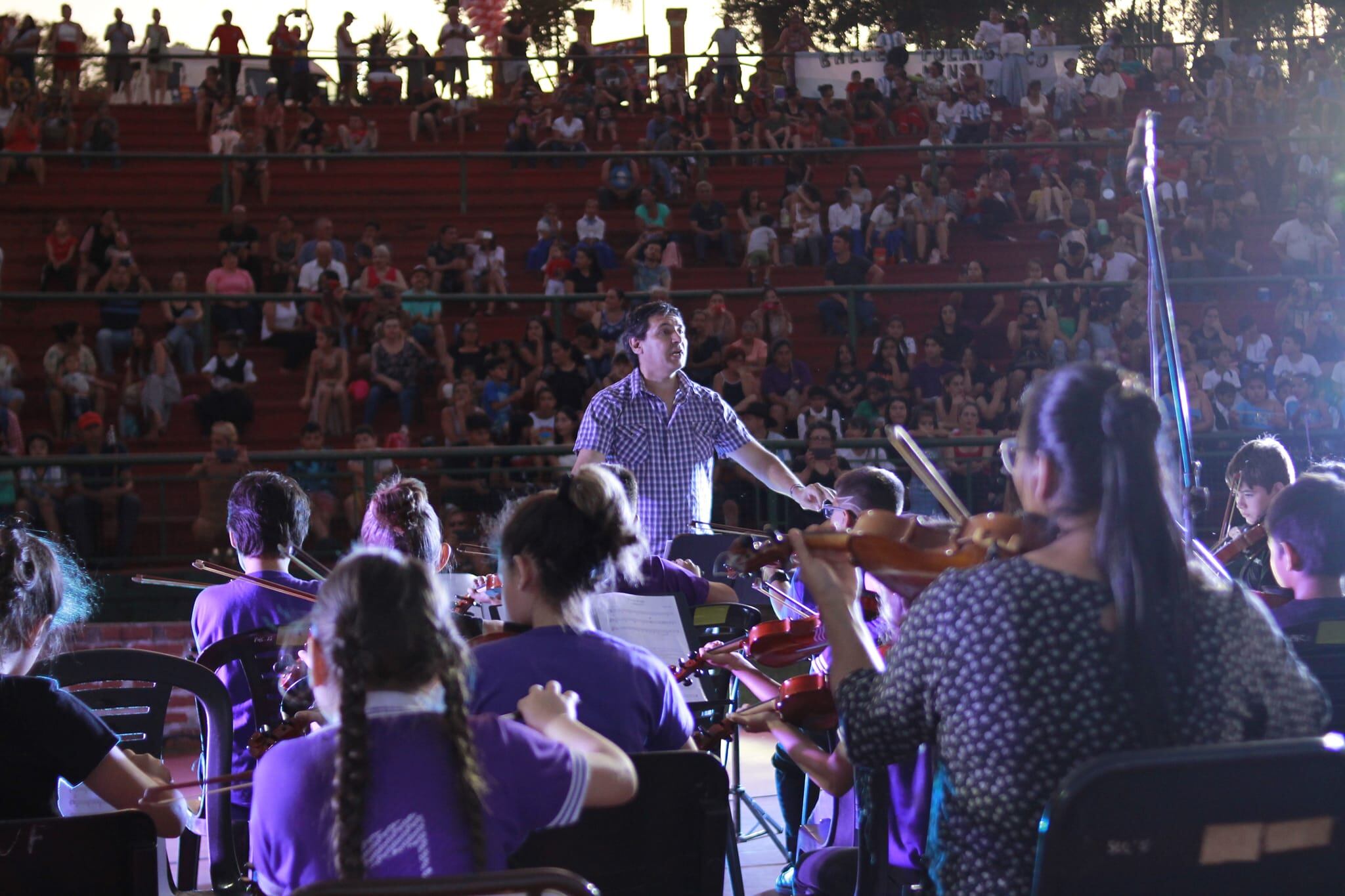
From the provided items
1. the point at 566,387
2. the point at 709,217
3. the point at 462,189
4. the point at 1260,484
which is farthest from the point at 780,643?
the point at 462,189

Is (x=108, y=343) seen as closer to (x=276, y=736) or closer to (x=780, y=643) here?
(x=276, y=736)

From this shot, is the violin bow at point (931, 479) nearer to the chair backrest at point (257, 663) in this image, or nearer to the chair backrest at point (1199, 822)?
the chair backrest at point (1199, 822)

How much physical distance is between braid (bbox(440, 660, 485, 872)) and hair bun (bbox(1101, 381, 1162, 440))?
941 millimetres

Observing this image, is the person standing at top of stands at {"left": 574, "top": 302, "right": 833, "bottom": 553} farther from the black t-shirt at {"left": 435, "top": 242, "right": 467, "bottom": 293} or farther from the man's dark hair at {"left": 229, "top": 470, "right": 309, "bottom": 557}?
the black t-shirt at {"left": 435, "top": 242, "right": 467, "bottom": 293}

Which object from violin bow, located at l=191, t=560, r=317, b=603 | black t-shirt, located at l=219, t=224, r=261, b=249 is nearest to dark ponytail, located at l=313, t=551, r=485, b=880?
violin bow, located at l=191, t=560, r=317, b=603

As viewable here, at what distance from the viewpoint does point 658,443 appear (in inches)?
197

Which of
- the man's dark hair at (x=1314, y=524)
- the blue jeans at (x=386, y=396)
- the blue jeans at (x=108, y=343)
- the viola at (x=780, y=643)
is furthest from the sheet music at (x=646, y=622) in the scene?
the blue jeans at (x=108, y=343)

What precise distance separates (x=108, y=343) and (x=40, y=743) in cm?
805

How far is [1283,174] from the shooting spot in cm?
1305

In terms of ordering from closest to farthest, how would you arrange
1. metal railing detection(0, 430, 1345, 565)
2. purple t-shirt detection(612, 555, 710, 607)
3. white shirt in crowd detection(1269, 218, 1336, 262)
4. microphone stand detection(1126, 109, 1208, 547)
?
1. microphone stand detection(1126, 109, 1208, 547)
2. purple t-shirt detection(612, 555, 710, 607)
3. metal railing detection(0, 430, 1345, 565)
4. white shirt in crowd detection(1269, 218, 1336, 262)

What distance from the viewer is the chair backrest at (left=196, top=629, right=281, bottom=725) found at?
10.1ft

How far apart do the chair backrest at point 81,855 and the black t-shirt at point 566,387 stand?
22.8ft

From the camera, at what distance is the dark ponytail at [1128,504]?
1.81 m

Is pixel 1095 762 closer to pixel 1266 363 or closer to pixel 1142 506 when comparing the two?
pixel 1142 506
